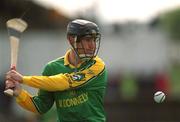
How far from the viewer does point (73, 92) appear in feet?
33.7

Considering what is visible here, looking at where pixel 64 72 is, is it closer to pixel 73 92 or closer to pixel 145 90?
pixel 73 92

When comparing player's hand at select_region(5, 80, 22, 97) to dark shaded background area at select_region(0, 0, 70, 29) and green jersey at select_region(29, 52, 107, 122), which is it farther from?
dark shaded background area at select_region(0, 0, 70, 29)

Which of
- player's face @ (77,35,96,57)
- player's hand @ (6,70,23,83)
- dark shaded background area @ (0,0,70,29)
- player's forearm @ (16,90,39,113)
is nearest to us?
player's hand @ (6,70,23,83)

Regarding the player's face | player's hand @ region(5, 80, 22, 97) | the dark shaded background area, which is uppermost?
the player's face

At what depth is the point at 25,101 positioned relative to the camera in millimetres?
10438

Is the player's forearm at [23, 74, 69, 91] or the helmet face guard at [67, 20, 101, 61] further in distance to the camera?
the helmet face guard at [67, 20, 101, 61]

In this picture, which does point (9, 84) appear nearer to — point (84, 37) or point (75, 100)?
point (75, 100)

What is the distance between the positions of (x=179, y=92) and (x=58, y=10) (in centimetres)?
1111

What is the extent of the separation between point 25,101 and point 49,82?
0.60 meters

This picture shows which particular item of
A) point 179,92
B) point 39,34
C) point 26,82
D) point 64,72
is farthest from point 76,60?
point 39,34

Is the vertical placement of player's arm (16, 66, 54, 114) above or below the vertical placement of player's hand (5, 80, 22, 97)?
below

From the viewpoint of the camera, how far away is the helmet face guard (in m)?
10.1

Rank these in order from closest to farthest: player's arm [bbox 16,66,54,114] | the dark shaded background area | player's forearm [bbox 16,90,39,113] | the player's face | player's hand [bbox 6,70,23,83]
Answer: player's hand [bbox 6,70,23,83], the player's face, player's forearm [bbox 16,90,39,113], player's arm [bbox 16,66,54,114], the dark shaded background area

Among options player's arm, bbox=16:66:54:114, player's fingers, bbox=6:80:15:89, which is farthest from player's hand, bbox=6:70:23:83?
player's arm, bbox=16:66:54:114
